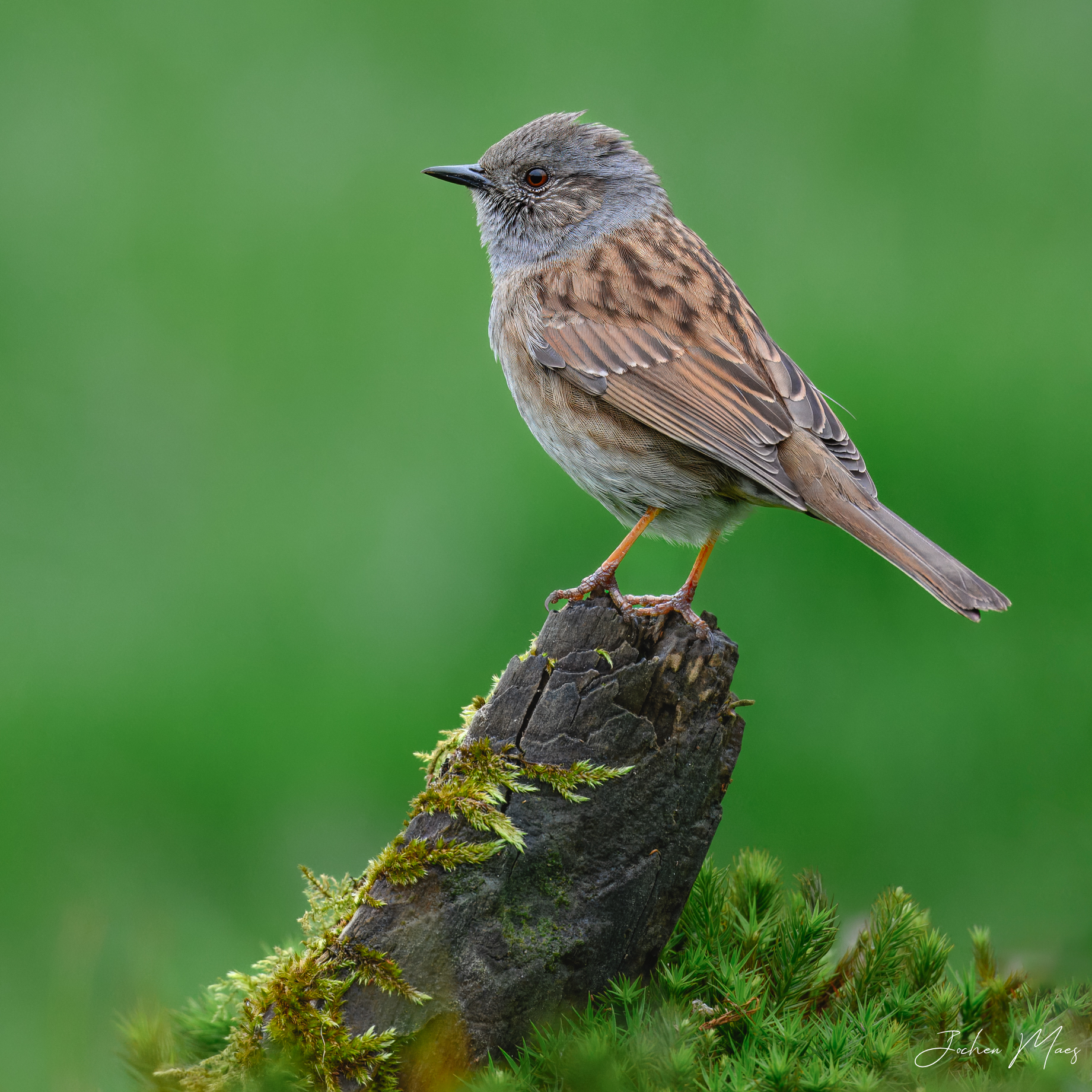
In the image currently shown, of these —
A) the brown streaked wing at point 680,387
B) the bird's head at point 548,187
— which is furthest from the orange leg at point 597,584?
the bird's head at point 548,187

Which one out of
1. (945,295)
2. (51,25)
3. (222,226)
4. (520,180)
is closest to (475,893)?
(520,180)

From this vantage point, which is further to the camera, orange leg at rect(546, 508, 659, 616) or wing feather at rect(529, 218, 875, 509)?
wing feather at rect(529, 218, 875, 509)

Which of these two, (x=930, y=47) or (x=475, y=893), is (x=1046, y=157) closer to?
(x=930, y=47)

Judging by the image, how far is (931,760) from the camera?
5816 millimetres

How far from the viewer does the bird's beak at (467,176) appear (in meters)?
5.33

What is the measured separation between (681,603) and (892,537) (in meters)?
0.74

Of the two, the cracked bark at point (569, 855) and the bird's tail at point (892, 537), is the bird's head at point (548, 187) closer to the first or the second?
the bird's tail at point (892, 537)

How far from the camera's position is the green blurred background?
5.84m

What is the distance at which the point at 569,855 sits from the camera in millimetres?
3244

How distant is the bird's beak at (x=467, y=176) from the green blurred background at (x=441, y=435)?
1.74 meters

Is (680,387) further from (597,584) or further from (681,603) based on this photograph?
(681,603)

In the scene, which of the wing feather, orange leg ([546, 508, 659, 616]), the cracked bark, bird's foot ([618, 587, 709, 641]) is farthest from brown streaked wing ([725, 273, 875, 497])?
the cracked bark

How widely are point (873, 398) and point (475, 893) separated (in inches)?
164

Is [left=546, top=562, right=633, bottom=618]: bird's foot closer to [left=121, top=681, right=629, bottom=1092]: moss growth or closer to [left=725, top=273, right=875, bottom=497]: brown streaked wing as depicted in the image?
[left=121, top=681, right=629, bottom=1092]: moss growth
